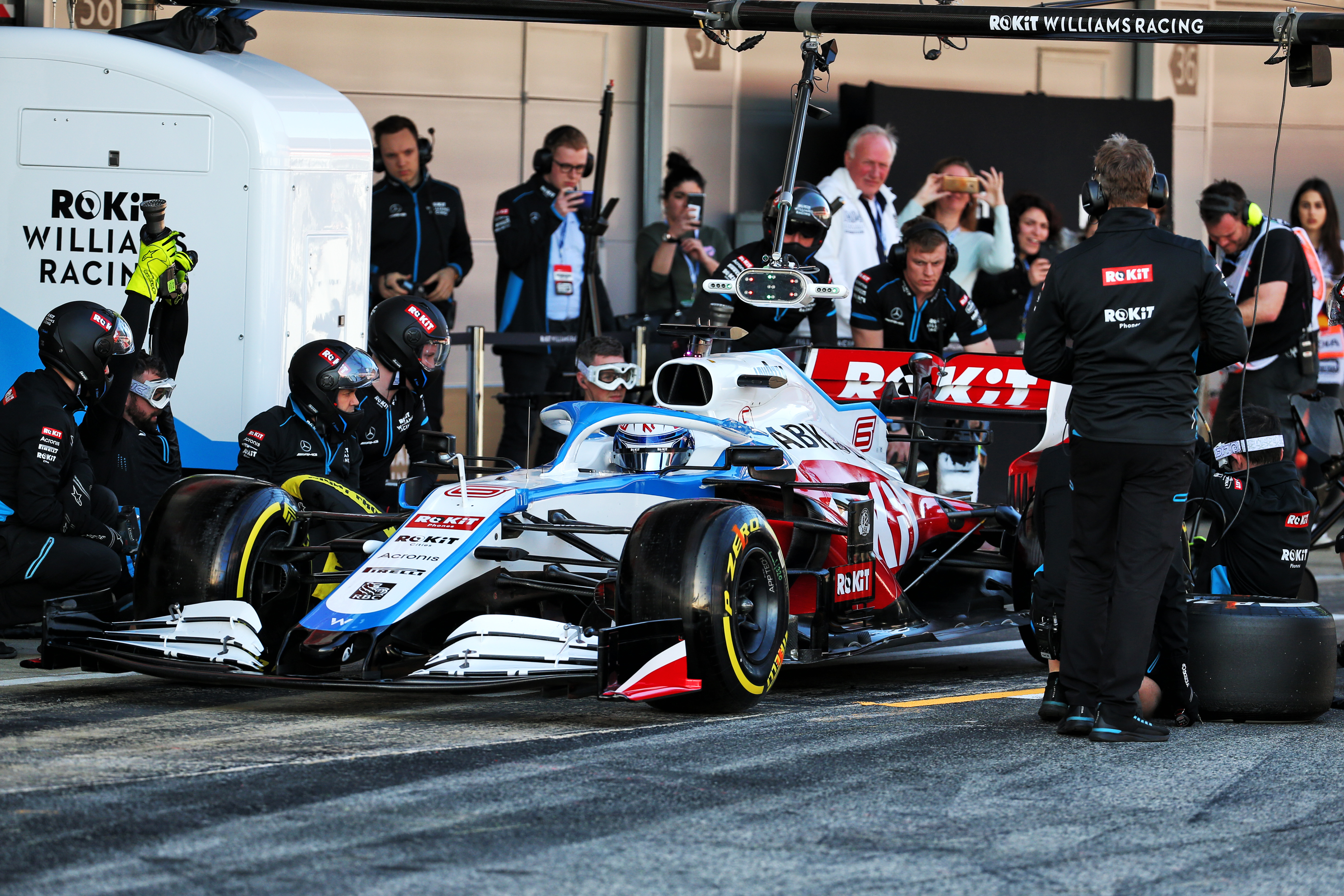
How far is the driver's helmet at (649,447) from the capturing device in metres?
7.61

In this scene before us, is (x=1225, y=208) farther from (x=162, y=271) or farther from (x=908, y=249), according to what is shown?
(x=162, y=271)

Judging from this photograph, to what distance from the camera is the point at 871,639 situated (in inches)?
299

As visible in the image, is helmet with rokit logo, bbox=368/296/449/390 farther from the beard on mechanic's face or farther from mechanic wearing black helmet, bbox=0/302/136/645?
mechanic wearing black helmet, bbox=0/302/136/645

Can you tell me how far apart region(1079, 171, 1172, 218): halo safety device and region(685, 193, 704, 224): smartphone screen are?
6.24m

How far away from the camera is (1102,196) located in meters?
6.42

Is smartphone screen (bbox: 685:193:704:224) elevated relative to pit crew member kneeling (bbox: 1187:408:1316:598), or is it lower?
elevated

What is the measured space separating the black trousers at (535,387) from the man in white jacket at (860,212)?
1.86 metres

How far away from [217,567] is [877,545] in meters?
2.77

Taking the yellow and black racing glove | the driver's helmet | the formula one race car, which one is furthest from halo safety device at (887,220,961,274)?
the yellow and black racing glove

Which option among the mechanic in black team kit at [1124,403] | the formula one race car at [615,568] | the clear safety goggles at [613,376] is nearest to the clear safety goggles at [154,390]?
the formula one race car at [615,568]

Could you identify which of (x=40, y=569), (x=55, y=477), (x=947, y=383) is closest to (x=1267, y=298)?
(x=947, y=383)

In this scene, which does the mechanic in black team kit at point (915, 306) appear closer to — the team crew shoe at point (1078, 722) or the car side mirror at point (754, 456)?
the car side mirror at point (754, 456)

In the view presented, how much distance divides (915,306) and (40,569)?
5.07 meters

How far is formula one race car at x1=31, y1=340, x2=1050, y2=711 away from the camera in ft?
20.6
